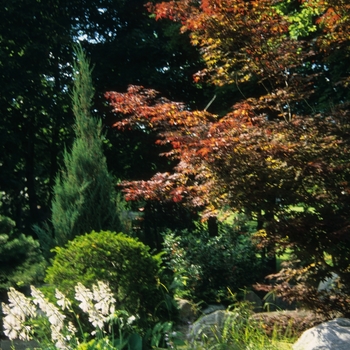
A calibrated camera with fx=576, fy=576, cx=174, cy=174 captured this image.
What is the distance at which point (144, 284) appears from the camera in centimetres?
592

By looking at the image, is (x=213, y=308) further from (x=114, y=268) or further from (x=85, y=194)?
(x=114, y=268)

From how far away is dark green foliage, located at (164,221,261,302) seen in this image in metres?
8.52

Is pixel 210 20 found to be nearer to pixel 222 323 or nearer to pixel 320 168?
pixel 320 168

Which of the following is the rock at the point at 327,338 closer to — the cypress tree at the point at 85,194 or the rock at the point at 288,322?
the rock at the point at 288,322

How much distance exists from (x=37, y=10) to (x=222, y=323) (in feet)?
33.7

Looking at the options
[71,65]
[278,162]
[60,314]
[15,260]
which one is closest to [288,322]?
[278,162]

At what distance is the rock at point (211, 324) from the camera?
5.73m

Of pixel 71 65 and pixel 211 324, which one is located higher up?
pixel 71 65

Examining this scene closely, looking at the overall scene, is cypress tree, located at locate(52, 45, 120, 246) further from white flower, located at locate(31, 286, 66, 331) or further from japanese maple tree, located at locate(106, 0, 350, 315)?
white flower, located at locate(31, 286, 66, 331)

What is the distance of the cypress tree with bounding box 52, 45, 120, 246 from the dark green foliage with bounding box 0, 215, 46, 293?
1582 mm

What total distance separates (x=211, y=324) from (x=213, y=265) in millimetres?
2679

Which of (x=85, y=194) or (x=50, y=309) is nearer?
(x=50, y=309)

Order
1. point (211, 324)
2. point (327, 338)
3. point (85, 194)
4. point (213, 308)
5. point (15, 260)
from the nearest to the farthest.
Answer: point (327, 338)
point (211, 324)
point (15, 260)
point (213, 308)
point (85, 194)

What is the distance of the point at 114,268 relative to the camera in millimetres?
5840
